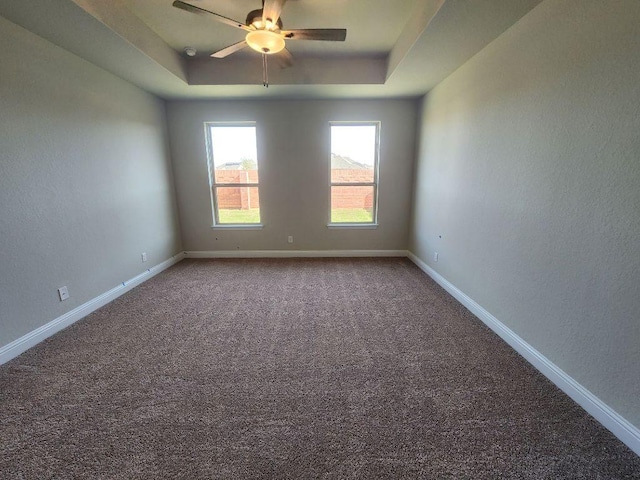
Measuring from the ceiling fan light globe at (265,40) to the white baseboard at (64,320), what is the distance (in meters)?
2.90

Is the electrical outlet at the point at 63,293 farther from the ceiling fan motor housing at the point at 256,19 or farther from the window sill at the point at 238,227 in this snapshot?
the ceiling fan motor housing at the point at 256,19

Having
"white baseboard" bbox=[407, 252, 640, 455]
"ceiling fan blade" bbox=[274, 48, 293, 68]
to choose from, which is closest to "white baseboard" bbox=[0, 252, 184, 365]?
"ceiling fan blade" bbox=[274, 48, 293, 68]

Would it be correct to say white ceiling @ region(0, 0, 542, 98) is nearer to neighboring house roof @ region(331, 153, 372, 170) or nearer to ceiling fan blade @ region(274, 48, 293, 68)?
ceiling fan blade @ region(274, 48, 293, 68)

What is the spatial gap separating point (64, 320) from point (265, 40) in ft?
9.85

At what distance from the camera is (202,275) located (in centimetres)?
362

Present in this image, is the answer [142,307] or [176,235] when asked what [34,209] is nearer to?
[142,307]

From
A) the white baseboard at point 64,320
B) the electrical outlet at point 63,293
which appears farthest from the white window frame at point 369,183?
the electrical outlet at point 63,293

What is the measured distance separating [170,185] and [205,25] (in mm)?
2341

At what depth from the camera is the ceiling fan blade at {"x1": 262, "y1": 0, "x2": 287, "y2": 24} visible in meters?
1.77

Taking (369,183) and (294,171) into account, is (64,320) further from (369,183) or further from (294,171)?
(369,183)

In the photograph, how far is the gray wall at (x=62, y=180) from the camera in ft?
6.45

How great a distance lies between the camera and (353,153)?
13.6ft

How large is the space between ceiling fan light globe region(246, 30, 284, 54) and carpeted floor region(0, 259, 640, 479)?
7.76 feet

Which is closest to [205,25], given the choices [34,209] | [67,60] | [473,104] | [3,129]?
[67,60]
